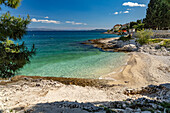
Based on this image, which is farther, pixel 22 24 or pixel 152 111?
pixel 22 24

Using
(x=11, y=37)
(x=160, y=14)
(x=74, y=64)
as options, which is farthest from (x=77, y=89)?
(x=160, y=14)

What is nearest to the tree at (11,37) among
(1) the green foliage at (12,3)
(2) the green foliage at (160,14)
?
(1) the green foliage at (12,3)

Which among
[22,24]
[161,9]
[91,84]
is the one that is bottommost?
[91,84]

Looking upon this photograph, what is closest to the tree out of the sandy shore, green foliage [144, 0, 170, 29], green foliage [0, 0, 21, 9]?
green foliage [0, 0, 21, 9]

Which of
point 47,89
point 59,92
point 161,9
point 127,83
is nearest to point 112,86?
point 127,83

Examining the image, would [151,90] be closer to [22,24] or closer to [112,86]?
[112,86]

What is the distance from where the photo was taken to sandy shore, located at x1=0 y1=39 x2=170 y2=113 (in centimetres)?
834

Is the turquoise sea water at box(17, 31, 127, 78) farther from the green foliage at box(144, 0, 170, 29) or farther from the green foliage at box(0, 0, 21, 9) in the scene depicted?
the green foliage at box(144, 0, 170, 29)

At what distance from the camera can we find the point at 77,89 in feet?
37.2

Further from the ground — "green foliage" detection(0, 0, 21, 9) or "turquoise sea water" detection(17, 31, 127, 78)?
"green foliage" detection(0, 0, 21, 9)

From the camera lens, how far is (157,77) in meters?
13.9

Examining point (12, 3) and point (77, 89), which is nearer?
point (12, 3)

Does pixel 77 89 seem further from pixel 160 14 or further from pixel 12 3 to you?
pixel 160 14

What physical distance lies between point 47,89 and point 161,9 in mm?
58164
